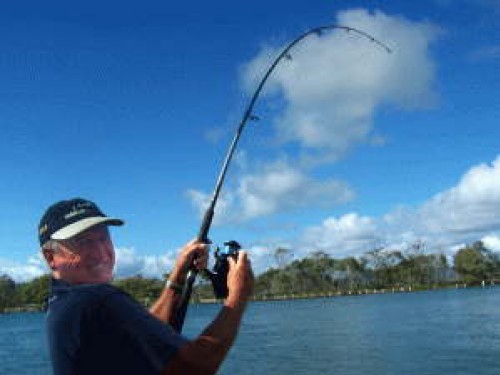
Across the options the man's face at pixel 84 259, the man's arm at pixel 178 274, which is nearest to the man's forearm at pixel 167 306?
the man's arm at pixel 178 274

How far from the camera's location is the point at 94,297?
2.88 metres

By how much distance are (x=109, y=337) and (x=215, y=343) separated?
15.8 inches

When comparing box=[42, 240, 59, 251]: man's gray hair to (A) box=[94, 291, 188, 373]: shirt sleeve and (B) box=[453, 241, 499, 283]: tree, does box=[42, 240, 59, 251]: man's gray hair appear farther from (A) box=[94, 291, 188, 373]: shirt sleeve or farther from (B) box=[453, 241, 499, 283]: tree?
(B) box=[453, 241, 499, 283]: tree

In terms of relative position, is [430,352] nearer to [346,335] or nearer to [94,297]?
[346,335]

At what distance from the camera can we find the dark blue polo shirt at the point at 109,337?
9.29 feet

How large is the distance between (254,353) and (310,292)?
152203 millimetres

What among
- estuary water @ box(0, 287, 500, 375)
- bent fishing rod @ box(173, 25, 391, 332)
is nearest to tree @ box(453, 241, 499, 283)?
estuary water @ box(0, 287, 500, 375)

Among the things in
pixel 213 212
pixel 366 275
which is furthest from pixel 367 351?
pixel 366 275

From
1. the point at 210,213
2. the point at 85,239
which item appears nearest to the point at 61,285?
the point at 85,239

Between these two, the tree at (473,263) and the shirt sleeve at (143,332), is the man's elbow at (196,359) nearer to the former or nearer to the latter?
the shirt sleeve at (143,332)

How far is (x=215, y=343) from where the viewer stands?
2881 millimetres

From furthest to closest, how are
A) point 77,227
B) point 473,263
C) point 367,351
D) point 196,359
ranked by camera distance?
point 473,263 < point 367,351 < point 77,227 < point 196,359

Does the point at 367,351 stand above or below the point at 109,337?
below

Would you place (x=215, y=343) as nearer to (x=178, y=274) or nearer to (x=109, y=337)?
(x=109, y=337)
